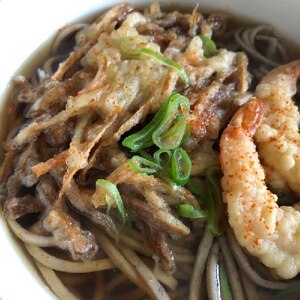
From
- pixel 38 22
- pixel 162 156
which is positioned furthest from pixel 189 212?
pixel 38 22

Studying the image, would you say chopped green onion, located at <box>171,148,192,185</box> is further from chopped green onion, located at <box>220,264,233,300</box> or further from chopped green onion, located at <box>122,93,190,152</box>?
chopped green onion, located at <box>220,264,233,300</box>

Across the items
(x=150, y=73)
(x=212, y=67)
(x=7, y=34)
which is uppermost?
(x=7, y=34)

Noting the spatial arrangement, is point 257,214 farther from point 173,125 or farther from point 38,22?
point 38,22

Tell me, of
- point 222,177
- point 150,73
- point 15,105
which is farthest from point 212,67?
point 15,105

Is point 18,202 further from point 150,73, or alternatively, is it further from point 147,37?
point 147,37

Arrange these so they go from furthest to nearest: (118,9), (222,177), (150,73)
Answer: (118,9) < (150,73) < (222,177)

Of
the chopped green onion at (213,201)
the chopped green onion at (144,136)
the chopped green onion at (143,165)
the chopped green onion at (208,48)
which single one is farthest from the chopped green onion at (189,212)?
the chopped green onion at (208,48)

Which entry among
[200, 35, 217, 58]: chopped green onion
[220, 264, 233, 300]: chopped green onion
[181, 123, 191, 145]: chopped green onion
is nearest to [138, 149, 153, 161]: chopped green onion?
[181, 123, 191, 145]: chopped green onion
